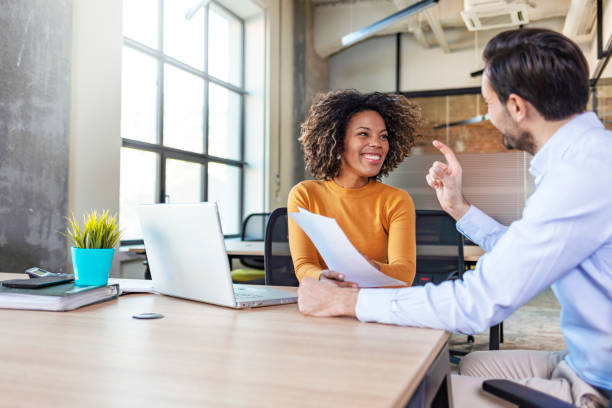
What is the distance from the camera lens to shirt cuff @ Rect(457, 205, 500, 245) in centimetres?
135

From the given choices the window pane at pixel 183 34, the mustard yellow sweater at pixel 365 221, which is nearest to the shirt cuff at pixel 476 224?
the mustard yellow sweater at pixel 365 221

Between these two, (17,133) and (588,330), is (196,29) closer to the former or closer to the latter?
(17,133)

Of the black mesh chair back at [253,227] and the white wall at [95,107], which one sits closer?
the white wall at [95,107]

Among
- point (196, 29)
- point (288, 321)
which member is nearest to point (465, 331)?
point (288, 321)

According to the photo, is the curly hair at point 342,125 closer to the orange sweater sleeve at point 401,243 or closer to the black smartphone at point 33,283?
the orange sweater sleeve at point 401,243

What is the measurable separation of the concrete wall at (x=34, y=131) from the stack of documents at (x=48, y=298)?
1959 millimetres

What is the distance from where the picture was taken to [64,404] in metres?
0.61

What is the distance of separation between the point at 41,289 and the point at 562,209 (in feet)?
3.85

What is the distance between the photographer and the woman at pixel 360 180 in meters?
1.76

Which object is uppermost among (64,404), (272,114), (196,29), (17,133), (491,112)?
(196,29)

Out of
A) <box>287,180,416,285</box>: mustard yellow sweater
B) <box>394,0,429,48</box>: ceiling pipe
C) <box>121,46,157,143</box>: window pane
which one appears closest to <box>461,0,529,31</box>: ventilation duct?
<box>394,0,429,48</box>: ceiling pipe

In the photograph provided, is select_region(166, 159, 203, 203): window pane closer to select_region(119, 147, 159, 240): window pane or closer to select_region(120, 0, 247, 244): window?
select_region(120, 0, 247, 244): window

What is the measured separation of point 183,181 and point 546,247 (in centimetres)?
472

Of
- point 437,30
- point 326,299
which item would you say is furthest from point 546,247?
point 437,30
